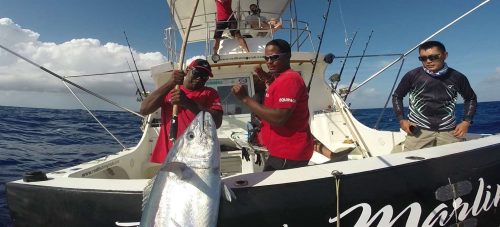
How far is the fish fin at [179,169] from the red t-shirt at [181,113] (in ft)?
3.64

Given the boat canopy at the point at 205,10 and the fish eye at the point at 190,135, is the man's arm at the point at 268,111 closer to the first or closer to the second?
the fish eye at the point at 190,135

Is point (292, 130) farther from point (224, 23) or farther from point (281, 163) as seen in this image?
point (224, 23)

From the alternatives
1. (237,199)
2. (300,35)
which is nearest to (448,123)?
(237,199)

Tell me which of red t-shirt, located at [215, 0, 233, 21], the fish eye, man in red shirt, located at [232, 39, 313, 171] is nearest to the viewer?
the fish eye

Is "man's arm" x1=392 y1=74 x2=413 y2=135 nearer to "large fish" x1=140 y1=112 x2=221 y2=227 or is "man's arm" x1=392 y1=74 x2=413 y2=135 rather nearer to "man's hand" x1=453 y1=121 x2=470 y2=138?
"man's hand" x1=453 y1=121 x2=470 y2=138

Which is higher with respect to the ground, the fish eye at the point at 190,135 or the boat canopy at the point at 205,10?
the boat canopy at the point at 205,10

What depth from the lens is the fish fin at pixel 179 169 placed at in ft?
6.11

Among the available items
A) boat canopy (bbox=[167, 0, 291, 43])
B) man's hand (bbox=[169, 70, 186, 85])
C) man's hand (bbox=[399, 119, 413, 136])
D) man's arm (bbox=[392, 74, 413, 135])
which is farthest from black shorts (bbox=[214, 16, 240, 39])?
man's hand (bbox=[169, 70, 186, 85])

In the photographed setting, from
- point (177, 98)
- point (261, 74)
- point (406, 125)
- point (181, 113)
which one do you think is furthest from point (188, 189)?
point (261, 74)

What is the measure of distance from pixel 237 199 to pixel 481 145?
2.23 meters

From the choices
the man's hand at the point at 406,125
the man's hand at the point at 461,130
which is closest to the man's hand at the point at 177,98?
the man's hand at the point at 406,125

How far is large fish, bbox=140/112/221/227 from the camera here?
1.81m

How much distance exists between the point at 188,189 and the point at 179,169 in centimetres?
12

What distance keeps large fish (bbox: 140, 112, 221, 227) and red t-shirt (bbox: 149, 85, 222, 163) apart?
105 cm
